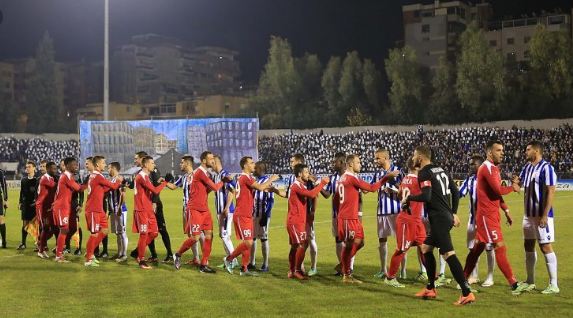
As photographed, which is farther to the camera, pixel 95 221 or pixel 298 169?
pixel 95 221

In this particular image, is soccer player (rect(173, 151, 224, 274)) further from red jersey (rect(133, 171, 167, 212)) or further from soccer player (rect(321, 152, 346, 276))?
soccer player (rect(321, 152, 346, 276))

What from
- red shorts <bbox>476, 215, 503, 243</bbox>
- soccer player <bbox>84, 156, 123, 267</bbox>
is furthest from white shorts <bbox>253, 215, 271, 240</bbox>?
red shorts <bbox>476, 215, 503, 243</bbox>

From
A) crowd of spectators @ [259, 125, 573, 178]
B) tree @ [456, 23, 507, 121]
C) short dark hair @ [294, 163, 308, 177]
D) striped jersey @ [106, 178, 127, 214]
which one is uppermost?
tree @ [456, 23, 507, 121]

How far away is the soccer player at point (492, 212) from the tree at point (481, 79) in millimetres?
47126

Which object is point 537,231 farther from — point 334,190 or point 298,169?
point 298,169

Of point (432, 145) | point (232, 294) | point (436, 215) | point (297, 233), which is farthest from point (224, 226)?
point (432, 145)

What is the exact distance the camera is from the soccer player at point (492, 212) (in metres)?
9.69

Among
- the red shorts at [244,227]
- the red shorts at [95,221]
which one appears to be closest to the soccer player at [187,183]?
the red shorts at [244,227]

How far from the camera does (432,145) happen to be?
169 ft

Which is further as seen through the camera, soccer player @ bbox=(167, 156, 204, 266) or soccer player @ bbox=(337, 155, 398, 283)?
soccer player @ bbox=(167, 156, 204, 266)

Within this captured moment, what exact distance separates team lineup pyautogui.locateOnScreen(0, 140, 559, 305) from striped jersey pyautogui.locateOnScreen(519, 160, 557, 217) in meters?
0.01

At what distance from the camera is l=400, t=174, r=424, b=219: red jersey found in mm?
9828

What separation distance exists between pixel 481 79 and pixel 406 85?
7.55m

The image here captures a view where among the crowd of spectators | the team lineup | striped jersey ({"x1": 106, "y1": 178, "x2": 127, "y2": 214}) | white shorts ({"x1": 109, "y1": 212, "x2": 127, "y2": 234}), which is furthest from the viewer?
the crowd of spectators
